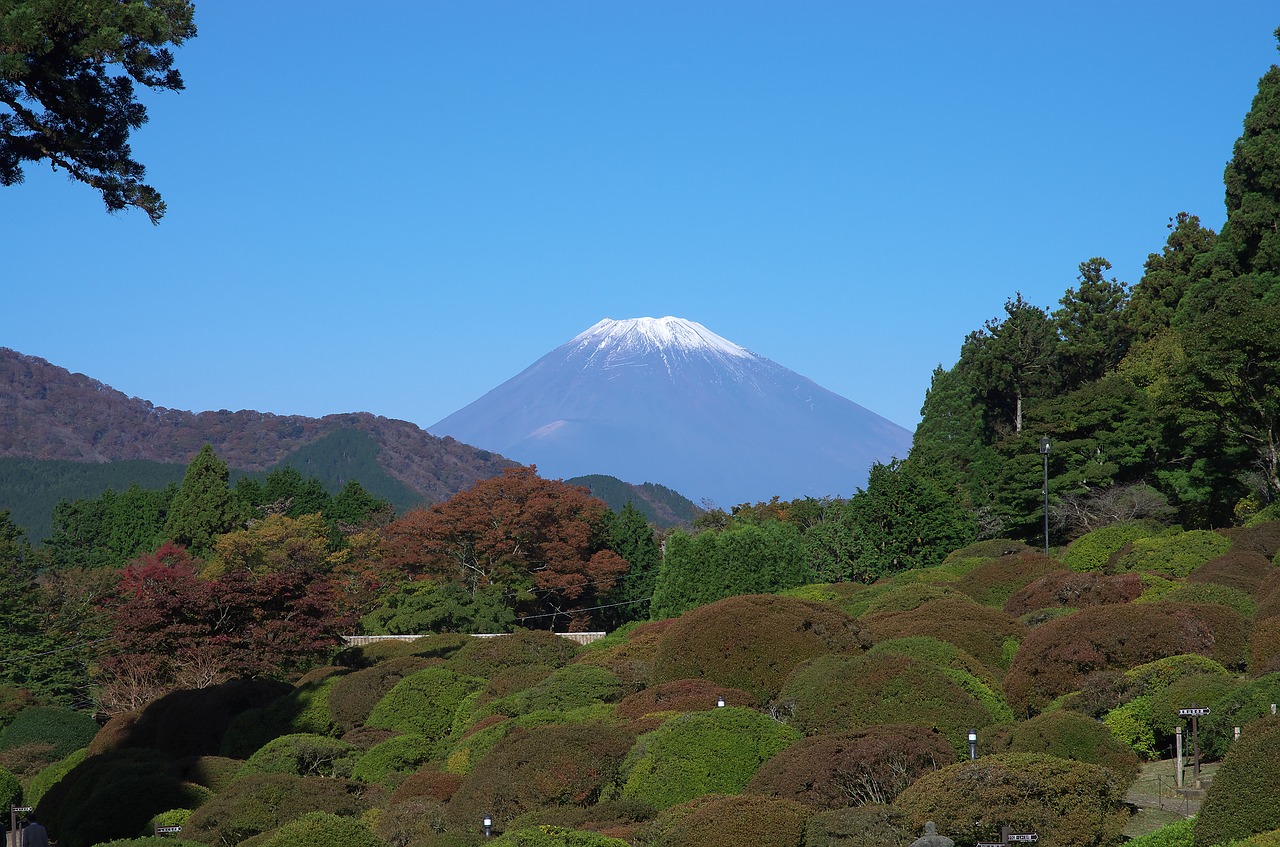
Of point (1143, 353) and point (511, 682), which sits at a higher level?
point (1143, 353)

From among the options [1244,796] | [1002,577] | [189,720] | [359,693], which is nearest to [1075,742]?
[1244,796]

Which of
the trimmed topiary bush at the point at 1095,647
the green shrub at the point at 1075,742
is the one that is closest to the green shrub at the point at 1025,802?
the green shrub at the point at 1075,742

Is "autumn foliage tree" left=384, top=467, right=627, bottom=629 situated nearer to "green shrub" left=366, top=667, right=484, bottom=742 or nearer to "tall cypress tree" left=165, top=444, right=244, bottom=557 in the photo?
"tall cypress tree" left=165, top=444, right=244, bottom=557

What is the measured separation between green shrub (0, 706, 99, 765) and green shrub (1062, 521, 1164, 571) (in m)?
25.9

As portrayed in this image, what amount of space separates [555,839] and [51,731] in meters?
23.5

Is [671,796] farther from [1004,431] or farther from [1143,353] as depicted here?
[1004,431]

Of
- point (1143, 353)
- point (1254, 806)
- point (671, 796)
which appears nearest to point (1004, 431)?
point (1143, 353)

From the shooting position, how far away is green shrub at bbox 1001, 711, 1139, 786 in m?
16.6

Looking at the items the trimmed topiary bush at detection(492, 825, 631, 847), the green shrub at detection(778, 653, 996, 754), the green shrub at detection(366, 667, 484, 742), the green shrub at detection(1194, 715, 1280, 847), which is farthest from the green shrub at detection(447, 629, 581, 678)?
the green shrub at detection(1194, 715, 1280, 847)

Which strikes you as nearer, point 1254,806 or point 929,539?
point 1254,806

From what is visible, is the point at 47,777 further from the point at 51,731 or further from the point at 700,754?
the point at 700,754

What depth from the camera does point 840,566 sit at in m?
47.9

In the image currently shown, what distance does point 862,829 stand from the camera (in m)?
13.7

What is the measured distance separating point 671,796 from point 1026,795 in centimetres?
501
